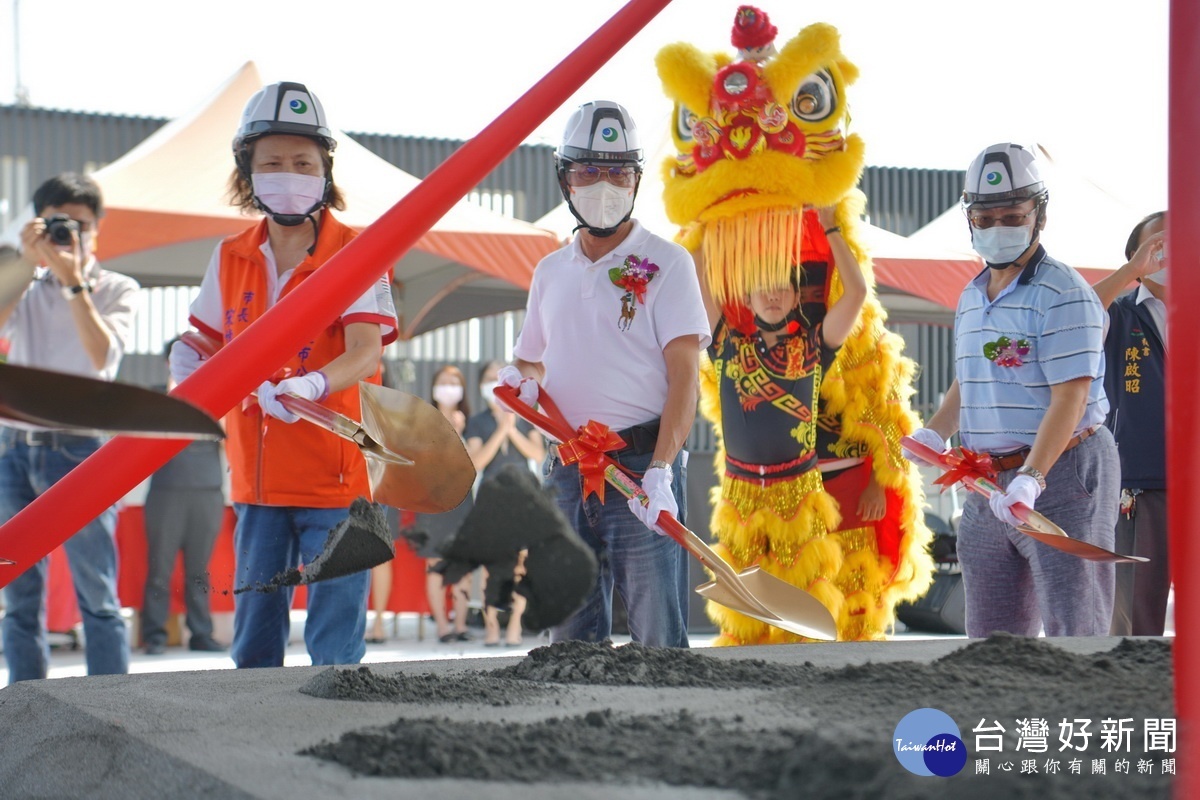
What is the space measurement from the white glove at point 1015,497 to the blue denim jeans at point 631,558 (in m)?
0.65

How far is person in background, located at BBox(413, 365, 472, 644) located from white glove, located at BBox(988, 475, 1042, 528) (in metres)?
1.08

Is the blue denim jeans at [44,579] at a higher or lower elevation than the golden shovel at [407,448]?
lower

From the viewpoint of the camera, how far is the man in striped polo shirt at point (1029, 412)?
268 centimetres

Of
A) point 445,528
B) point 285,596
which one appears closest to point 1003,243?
point 445,528

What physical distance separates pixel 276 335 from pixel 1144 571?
2.94 meters

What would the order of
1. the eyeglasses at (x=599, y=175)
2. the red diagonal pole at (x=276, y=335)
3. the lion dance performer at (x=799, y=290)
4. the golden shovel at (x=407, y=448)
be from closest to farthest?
the red diagonal pole at (x=276, y=335) < the golden shovel at (x=407, y=448) < the eyeglasses at (x=599, y=175) < the lion dance performer at (x=799, y=290)

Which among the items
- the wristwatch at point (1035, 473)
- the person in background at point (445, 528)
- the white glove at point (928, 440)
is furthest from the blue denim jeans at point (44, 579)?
the wristwatch at point (1035, 473)

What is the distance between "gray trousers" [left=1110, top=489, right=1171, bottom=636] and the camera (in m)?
3.51

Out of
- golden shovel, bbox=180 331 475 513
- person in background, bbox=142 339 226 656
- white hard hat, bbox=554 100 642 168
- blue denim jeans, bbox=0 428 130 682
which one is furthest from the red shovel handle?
person in background, bbox=142 339 226 656

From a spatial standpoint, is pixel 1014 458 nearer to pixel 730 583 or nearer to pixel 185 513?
pixel 730 583

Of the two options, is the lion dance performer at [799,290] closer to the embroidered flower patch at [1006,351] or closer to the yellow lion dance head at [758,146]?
the yellow lion dance head at [758,146]

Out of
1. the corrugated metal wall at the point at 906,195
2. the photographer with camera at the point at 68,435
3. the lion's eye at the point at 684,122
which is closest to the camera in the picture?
the photographer with camera at the point at 68,435

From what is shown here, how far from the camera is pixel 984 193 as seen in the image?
9.54 feet

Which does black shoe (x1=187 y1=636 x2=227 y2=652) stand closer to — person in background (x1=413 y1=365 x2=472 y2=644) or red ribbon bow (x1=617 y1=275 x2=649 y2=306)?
person in background (x1=413 y1=365 x2=472 y2=644)
